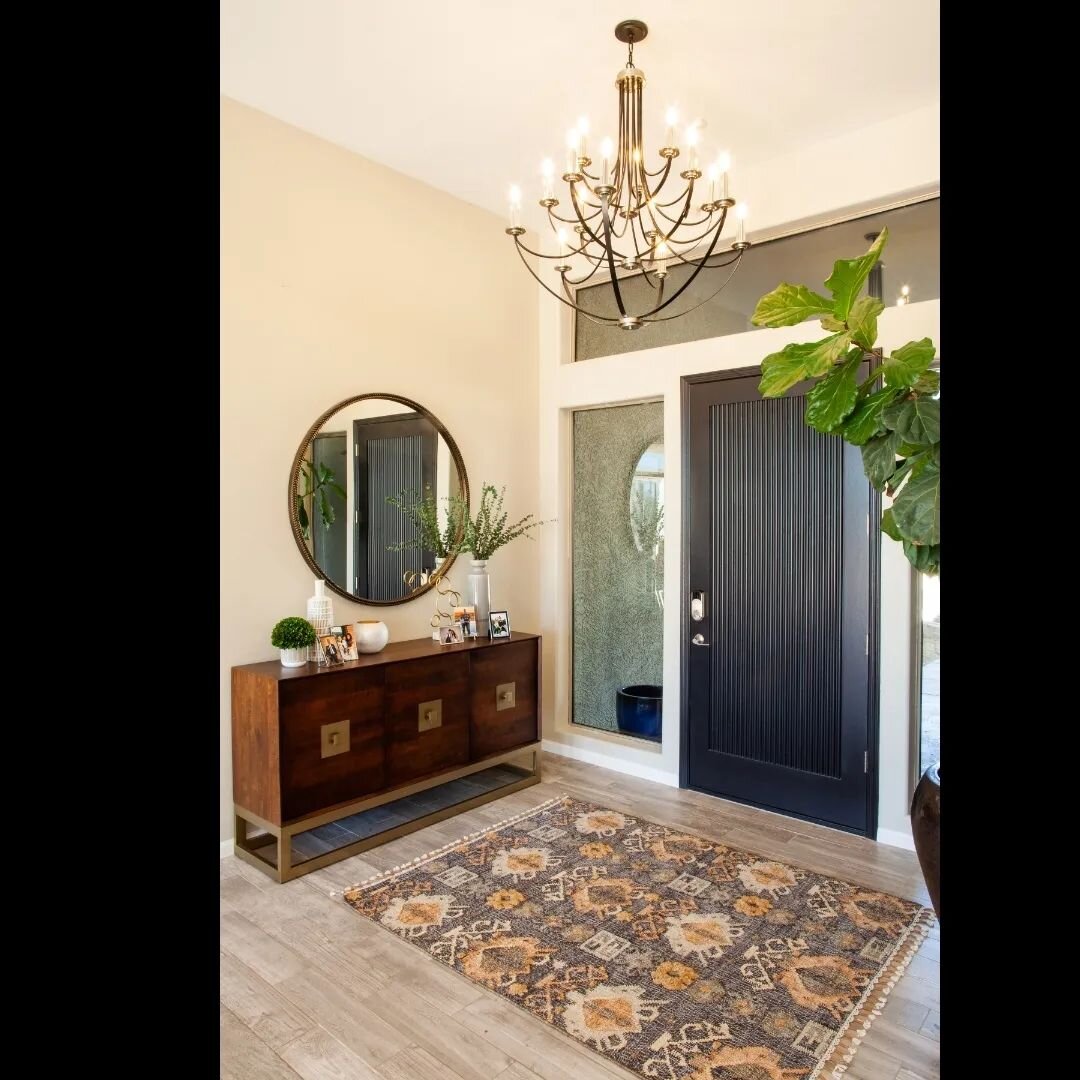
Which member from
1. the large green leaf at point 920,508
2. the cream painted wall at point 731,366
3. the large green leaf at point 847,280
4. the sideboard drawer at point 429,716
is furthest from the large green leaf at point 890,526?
the sideboard drawer at point 429,716

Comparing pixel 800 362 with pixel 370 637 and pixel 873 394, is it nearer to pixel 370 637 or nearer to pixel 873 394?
pixel 873 394

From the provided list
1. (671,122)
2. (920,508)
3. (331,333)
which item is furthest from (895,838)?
(331,333)

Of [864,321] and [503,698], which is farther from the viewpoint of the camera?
[503,698]

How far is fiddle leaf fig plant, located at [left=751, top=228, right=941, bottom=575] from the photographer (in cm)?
213

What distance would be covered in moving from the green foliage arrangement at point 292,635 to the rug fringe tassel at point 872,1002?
2.23m

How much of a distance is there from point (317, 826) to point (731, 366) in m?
2.79

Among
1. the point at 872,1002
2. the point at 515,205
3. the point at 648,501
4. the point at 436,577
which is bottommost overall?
the point at 872,1002

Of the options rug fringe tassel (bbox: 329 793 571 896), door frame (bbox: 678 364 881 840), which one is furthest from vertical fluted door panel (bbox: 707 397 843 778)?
rug fringe tassel (bbox: 329 793 571 896)

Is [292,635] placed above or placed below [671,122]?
below

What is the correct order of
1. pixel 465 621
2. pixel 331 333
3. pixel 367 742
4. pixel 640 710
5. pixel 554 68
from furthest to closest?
pixel 640 710
pixel 465 621
pixel 331 333
pixel 367 742
pixel 554 68

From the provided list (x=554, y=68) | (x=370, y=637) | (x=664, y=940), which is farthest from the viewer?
(x=370, y=637)

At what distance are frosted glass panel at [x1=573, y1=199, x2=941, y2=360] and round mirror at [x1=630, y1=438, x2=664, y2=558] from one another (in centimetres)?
61

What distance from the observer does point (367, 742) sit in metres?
3.14
